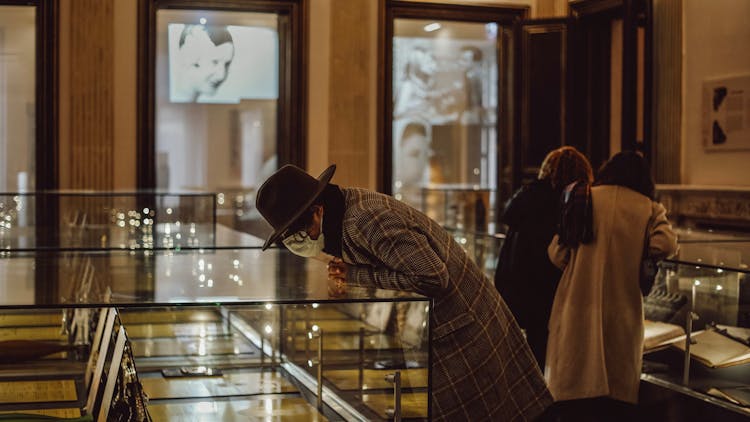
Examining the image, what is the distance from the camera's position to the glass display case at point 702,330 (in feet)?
13.9

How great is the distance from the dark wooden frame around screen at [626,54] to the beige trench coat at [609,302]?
4.09 m

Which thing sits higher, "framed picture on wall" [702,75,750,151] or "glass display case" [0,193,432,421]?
"framed picture on wall" [702,75,750,151]

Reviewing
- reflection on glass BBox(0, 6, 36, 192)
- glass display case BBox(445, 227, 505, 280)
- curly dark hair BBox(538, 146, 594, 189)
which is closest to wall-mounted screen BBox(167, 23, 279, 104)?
reflection on glass BBox(0, 6, 36, 192)

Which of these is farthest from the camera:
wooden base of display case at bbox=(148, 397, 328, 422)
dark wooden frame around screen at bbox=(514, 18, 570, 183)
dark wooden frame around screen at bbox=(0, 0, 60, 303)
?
dark wooden frame around screen at bbox=(514, 18, 570, 183)

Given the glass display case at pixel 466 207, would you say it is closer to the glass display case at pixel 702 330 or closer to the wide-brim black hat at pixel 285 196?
the glass display case at pixel 702 330

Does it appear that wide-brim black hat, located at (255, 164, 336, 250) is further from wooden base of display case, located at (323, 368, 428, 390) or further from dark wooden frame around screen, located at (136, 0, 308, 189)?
dark wooden frame around screen, located at (136, 0, 308, 189)

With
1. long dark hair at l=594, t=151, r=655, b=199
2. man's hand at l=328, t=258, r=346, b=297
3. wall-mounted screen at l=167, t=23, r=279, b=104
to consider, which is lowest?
man's hand at l=328, t=258, r=346, b=297

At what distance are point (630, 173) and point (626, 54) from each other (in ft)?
13.5

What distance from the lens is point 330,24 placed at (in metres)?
10.0

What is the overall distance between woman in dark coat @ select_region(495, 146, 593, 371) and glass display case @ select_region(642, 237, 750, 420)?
1.70ft

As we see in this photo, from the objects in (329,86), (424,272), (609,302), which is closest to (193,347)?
(424,272)

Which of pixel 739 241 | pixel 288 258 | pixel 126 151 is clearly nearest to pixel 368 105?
pixel 126 151

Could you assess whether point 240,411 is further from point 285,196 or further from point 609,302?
point 609,302

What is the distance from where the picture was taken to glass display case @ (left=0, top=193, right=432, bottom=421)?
8.31 feet
